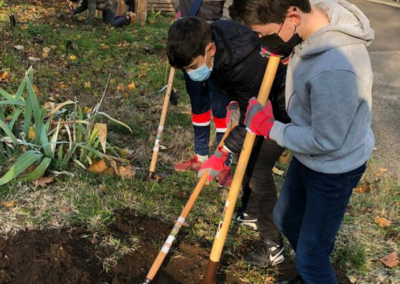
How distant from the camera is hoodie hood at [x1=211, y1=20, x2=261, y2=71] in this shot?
265cm

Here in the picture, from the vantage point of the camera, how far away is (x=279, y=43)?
200 cm

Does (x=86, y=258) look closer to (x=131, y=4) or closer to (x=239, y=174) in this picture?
(x=239, y=174)

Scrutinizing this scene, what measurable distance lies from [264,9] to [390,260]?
2.16 meters

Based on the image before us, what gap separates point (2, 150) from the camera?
335cm

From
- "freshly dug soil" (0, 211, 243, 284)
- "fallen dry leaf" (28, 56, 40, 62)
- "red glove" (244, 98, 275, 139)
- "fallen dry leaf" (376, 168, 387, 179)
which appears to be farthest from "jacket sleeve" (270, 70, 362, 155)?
"fallen dry leaf" (28, 56, 40, 62)

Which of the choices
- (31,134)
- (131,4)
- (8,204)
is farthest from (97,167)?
(131,4)

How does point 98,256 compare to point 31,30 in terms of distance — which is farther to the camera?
point 31,30

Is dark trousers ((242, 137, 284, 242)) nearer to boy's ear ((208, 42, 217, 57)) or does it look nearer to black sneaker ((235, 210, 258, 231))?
black sneaker ((235, 210, 258, 231))

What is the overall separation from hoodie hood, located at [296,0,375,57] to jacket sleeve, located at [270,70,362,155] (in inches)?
5.7

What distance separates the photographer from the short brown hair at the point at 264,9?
5.91 ft

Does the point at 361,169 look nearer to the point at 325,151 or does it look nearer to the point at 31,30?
the point at 325,151

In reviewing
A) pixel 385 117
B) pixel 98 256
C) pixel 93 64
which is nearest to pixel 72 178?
pixel 98 256

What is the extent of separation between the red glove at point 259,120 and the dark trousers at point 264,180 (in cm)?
49

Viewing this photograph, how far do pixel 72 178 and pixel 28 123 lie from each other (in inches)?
21.5
